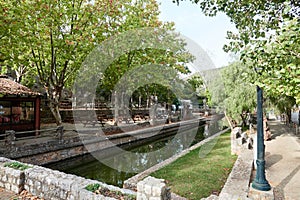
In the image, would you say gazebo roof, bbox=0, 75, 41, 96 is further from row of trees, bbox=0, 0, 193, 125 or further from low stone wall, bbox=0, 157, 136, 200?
low stone wall, bbox=0, 157, 136, 200

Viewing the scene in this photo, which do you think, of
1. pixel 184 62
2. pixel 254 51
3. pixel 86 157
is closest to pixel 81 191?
Result: pixel 254 51

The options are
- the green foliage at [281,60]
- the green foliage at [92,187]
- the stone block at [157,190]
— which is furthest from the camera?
the green foliage at [92,187]

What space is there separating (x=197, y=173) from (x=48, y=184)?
4.86 m

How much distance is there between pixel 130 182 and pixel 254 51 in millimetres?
5255

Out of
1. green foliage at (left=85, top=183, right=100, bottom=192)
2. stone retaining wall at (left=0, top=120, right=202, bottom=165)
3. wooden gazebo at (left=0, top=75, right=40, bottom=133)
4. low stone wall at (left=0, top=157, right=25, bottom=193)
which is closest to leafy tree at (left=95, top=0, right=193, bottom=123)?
stone retaining wall at (left=0, top=120, right=202, bottom=165)

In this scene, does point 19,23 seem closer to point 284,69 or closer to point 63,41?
point 63,41

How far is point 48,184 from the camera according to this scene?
479 cm

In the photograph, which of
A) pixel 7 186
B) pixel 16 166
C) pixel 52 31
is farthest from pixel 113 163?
pixel 52 31

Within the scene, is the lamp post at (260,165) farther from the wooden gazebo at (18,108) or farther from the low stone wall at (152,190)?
the wooden gazebo at (18,108)

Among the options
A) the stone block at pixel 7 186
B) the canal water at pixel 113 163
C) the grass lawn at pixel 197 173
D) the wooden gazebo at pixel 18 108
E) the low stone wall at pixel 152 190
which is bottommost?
the canal water at pixel 113 163

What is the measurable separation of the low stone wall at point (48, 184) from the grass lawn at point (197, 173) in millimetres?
2407

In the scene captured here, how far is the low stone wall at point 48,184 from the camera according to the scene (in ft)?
14.2

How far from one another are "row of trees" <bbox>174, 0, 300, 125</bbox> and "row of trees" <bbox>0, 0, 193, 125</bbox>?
8157 millimetres

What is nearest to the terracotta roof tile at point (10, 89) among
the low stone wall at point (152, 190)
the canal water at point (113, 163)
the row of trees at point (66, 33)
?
the row of trees at point (66, 33)
